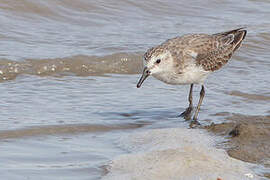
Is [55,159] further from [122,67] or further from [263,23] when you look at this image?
[263,23]

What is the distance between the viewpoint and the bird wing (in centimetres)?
771

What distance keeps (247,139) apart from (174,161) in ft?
3.25

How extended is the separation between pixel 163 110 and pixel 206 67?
0.72 m

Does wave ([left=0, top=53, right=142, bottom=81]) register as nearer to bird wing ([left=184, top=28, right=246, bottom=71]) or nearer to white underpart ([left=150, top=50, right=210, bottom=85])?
bird wing ([left=184, top=28, right=246, bottom=71])

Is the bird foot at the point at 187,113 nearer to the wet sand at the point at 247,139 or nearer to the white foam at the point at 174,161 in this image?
the wet sand at the point at 247,139

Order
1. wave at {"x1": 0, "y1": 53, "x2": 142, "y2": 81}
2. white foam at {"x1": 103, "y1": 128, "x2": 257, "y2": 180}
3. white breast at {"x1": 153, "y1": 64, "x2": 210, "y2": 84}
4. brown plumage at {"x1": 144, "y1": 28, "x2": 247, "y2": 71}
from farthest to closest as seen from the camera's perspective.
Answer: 1. wave at {"x1": 0, "y1": 53, "x2": 142, "y2": 81}
2. brown plumage at {"x1": 144, "y1": 28, "x2": 247, "y2": 71}
3. white breast at {"x1": 153, "y1": 64, "x2": 210, "y2": 84}
4. white foam at {"x1": 103, "y1": 128, "x2": 257, "y2": 180}

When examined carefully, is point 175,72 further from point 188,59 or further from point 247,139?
point 247,139

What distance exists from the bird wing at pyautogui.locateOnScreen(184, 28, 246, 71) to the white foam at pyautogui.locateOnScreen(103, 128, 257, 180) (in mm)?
1446

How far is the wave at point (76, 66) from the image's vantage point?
9.30m

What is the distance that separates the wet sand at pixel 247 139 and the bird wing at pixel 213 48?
36.9 inches

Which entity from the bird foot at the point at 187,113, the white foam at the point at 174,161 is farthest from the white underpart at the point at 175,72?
the white foam at the point at 174,161

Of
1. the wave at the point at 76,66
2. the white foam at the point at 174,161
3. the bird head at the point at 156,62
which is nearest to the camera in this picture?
the white foam at the point at 174,161

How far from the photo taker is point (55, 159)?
229 inches

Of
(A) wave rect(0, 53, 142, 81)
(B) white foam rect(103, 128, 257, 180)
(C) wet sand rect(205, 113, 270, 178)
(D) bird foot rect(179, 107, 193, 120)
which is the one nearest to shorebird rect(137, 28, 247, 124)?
(D) bird foot rect(179, 107, 193, 120)
